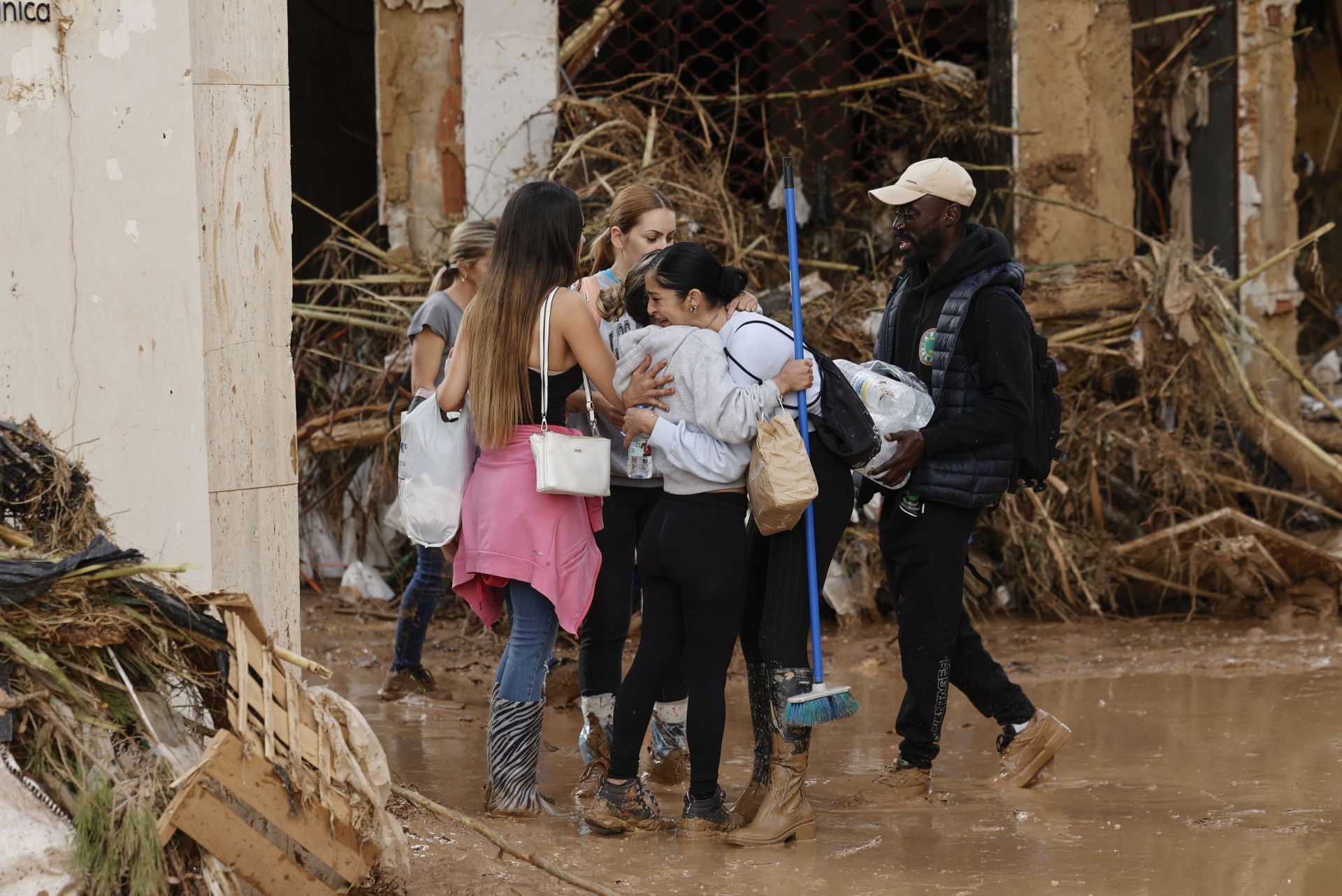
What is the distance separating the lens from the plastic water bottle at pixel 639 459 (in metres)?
3.99

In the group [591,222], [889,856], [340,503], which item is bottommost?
[889,856]

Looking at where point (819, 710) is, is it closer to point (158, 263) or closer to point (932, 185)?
point (932, 185)

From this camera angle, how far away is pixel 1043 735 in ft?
14.2

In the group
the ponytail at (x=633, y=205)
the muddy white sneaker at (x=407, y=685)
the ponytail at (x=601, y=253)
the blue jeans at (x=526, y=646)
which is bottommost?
the muddy white sneaker at (x=407, y=685)

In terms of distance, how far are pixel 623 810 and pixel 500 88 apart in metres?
4.93

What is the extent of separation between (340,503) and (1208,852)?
5.29 metres

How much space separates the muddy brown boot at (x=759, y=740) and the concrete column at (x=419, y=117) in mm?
4368

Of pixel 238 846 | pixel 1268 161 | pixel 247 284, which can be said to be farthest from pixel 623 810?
pixel 1268 161

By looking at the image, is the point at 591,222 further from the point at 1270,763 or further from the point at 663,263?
the point at 1270,763

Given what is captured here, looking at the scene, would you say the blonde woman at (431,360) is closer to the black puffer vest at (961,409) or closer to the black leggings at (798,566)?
the black leggings at (798,566)

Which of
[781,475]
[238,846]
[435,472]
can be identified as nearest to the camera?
[238,846]

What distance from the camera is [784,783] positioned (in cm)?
384

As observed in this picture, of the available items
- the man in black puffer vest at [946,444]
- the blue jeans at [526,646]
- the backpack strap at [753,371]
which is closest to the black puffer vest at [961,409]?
the man in black puffer vest at [946,444]

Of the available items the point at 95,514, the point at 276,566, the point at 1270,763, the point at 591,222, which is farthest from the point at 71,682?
the point at 591,222
